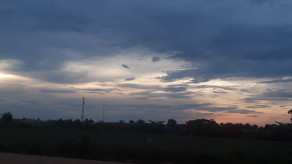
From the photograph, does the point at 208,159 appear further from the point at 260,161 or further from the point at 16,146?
the point at 16,146

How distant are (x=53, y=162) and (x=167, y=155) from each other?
5.72 metres

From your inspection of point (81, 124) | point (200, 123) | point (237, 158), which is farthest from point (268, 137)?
point (81, 124)

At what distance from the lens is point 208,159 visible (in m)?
19.9

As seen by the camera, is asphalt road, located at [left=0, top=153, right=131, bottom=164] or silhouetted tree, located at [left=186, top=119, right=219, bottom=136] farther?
silhouetted tree, located at [left=186, top=119, right=219, bottom=136]

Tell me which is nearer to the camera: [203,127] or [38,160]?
[38,160]

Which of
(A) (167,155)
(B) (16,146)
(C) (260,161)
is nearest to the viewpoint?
(C) (260,161)

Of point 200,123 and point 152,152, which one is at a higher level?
point 200,123

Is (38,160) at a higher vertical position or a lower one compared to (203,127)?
lower

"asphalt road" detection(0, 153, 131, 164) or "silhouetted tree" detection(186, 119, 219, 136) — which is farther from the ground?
"silhouetted tree" detection(186, 119, 219, 136)

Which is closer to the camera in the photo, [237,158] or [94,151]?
[237,158]

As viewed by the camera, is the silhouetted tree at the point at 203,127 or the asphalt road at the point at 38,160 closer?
the asphalt road at the point at 38,160

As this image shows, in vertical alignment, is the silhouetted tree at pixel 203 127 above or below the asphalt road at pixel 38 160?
above

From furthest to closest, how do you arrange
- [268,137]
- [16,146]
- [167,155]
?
[268,137]
[16,146]
[167,155]

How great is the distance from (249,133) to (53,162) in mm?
18721
